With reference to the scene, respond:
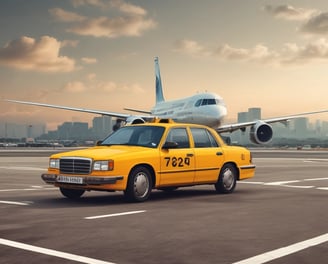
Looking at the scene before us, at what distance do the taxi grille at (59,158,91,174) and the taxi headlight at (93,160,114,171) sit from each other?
6.2 inches

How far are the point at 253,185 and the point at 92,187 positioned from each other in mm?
6342

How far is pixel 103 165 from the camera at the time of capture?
37.5 ft

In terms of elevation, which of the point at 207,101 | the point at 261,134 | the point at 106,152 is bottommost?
the point at 106,152

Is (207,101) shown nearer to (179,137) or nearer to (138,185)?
(179,137)

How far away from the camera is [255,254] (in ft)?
21.1

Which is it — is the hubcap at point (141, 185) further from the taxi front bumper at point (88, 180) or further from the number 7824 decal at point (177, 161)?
the number 7824 decal at point (177, 161)

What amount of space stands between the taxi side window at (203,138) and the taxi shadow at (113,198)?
1.19 m

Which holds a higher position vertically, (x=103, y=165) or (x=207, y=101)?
(x=207, y=101)

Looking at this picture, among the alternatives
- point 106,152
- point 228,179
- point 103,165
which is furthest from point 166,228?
point 228,179

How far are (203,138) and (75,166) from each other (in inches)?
138

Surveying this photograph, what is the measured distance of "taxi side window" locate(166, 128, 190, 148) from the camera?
13.0 meters

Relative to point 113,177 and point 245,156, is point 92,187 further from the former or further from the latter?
point 245,156

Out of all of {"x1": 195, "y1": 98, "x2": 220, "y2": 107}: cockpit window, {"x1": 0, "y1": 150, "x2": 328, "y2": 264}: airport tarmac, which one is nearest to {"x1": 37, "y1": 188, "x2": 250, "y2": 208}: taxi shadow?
{"x1": 0, "y1": 150, "x2": 328, "y2": 264}: airport tarmac

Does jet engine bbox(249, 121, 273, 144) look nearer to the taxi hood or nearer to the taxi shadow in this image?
the taxi shadow
